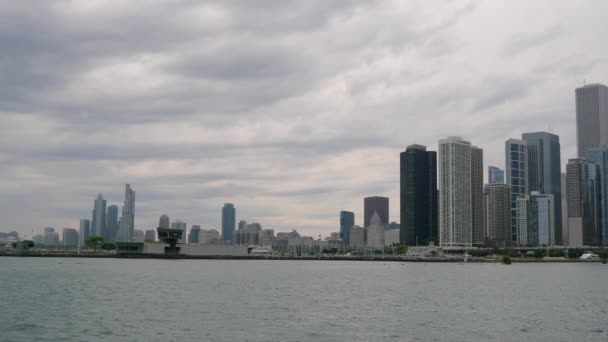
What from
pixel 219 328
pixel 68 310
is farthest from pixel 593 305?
pixel 68 310

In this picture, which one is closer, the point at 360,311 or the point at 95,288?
the point at 360,311

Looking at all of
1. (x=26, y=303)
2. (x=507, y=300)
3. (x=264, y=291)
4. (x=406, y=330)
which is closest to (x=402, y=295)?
(x=507, y=300)

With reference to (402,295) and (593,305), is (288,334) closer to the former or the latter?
(402,295)

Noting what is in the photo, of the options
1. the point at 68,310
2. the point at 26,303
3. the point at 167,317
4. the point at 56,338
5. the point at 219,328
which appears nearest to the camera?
the point at 56,338

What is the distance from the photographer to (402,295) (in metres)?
105

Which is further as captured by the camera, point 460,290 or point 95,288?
point 460,290

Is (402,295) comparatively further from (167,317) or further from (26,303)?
(26,303)

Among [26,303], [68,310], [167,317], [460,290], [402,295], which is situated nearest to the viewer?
[167,317]

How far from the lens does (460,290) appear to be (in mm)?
119938

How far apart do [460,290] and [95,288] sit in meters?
65.7

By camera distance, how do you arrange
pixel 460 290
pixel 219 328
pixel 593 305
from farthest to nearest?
pixel 460 290, pixel 593 305, pixel 219 328

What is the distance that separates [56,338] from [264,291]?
54.4 metres

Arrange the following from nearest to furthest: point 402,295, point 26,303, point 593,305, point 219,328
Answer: point 219,328
point 26,303
point 593,305
point 402,295

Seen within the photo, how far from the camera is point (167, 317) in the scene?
231ft
